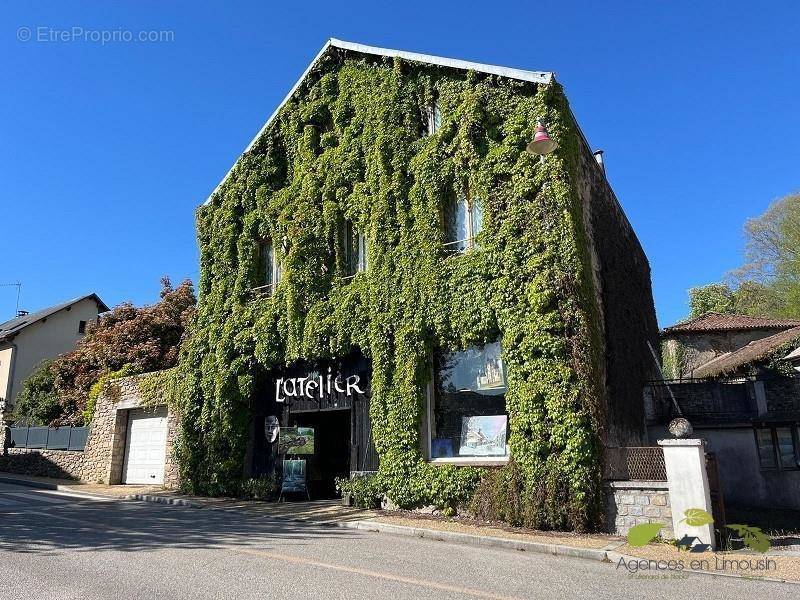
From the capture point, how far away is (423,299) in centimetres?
1269

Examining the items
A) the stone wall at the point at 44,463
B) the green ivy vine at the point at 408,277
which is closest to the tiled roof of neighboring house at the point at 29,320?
the stone wall at the point at 44,463

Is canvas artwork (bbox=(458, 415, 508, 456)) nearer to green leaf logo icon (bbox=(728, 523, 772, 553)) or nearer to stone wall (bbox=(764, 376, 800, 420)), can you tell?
green leaf logo icon (bbox=(728, 523, 772, 553))

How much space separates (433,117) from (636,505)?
981 cm

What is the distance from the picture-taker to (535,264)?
1122 centimetres

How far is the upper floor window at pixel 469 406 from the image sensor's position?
38.3 feet

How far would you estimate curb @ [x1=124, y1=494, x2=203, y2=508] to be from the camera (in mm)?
14031

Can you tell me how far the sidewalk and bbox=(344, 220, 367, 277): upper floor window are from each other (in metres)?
5.78

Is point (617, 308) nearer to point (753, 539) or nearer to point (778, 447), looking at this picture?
point (778, 447)

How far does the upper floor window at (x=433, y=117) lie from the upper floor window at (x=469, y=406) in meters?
5.62

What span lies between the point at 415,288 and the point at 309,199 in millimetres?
4717

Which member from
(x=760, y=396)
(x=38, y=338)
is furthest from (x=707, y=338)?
(x=38, y=338)

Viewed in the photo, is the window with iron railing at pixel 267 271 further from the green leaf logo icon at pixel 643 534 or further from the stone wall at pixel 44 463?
the green leaf logo icon at pixel 643 534

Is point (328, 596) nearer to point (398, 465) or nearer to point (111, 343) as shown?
point (398, 465)

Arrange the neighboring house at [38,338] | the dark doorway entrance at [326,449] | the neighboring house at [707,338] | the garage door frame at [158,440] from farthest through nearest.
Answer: the neighboring house at [38,338], the neighboring house at [707,338], the garage door frame at [158,440], the dark doorway entrance at [326,449]
